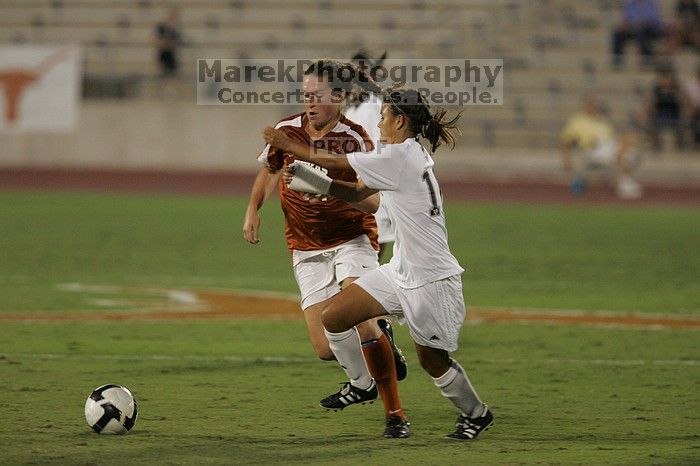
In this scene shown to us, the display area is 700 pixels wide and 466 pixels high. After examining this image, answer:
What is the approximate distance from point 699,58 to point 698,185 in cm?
363

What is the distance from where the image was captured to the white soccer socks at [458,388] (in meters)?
6.77

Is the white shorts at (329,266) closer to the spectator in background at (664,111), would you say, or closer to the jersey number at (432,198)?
the jersey number at (432,198)

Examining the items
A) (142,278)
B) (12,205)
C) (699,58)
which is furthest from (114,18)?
(142,278)

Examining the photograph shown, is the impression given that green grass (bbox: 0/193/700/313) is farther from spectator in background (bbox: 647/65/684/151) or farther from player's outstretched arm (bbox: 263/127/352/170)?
player's outstretched arm (bbox: 263/127/352/170)

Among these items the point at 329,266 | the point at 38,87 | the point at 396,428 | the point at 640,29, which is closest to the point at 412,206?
the point at 396,428

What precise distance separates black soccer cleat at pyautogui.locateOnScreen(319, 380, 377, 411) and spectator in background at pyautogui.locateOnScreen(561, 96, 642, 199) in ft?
59.7

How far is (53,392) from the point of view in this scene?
26.5ft

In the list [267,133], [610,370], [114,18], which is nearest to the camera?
[267,133]

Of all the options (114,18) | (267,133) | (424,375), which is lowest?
(424,375)

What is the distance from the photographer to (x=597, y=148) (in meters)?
25.5

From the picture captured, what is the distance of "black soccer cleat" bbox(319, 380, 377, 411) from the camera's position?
302 inches

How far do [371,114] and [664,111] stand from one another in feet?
61.0

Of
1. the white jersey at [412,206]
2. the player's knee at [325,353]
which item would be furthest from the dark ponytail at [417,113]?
the player's knee at [325,353]

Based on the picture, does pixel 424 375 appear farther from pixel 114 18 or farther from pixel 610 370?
pixel 114 18
